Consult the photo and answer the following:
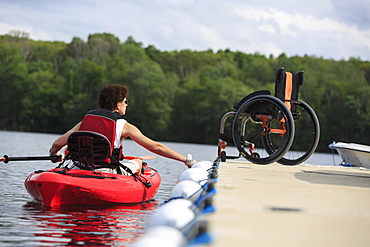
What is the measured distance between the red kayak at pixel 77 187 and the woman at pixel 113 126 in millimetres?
254

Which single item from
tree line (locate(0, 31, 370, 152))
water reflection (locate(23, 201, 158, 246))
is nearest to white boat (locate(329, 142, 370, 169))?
water reflection (locate(23, 201, 158, 246))

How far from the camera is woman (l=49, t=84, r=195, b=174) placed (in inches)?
289

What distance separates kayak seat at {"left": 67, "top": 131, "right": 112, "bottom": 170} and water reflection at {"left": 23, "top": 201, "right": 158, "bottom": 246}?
61 cm

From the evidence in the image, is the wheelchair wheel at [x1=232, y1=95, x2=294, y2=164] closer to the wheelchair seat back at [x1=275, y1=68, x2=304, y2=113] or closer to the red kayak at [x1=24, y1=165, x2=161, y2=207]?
the wheelchair seat back at [x1=275, y1=68, x2=304, y2=113]

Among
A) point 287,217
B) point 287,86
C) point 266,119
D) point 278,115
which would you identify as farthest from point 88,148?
point 287,217

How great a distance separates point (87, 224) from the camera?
6254 mm

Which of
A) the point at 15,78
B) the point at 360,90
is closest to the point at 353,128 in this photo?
the point at 360,90

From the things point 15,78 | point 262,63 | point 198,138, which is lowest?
point 198,138

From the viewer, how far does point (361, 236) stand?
2994mm

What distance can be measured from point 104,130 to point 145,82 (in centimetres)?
5569

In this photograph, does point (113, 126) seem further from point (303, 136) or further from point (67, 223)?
point (303, 136)

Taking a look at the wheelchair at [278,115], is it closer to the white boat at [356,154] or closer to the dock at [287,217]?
the dock at [287,217]

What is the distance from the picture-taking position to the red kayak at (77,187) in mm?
7043

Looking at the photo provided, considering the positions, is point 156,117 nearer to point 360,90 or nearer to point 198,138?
point 198,138
